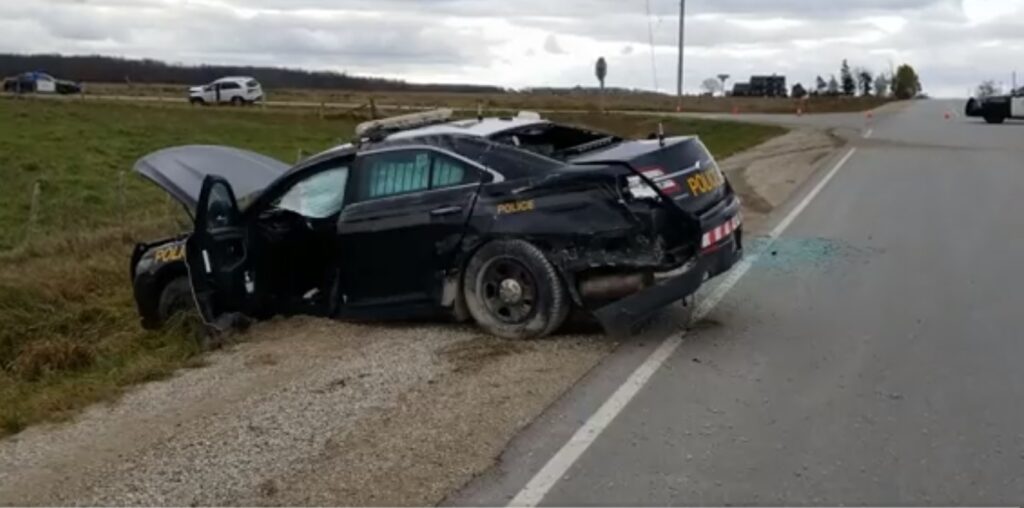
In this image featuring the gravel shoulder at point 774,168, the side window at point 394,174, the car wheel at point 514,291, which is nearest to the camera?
the car wheel at point 514,291

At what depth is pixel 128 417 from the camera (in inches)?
252

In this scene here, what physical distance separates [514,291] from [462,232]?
550mm

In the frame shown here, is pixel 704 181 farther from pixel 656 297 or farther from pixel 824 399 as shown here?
pixel 824 399

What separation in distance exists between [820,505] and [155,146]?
29.4 meters

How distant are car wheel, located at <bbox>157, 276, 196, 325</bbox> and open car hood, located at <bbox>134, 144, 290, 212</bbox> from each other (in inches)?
25.2

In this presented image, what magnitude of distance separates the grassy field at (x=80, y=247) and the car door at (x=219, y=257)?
40 cm

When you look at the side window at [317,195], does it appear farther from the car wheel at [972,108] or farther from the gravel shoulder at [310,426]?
the car wheel at [972,108]

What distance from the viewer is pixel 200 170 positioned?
31.0 feet

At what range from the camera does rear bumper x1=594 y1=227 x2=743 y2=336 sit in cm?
745

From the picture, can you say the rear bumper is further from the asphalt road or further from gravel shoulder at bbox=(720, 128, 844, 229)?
gravel shoulder at bbox=(720, 128, 844, 229)

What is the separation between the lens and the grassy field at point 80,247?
7926 millimetres

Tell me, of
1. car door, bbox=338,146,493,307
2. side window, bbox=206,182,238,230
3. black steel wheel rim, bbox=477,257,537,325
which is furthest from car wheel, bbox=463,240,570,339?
side window, bbox=206,182,238,230

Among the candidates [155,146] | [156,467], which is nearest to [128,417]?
[156,467]

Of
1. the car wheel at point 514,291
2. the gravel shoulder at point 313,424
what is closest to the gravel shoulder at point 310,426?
the gravel shoulder at point 313,424
